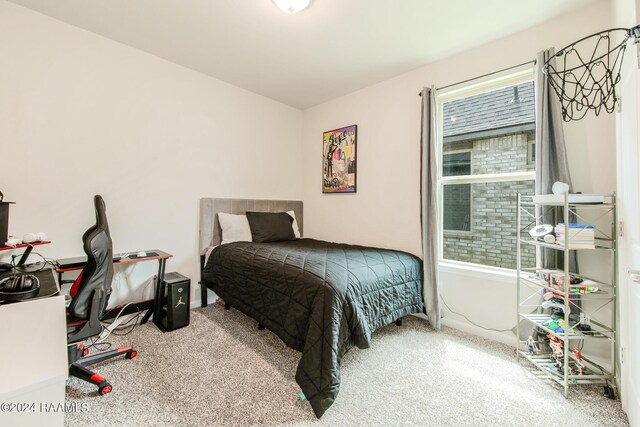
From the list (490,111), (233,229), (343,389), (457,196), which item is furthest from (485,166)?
(233,229)

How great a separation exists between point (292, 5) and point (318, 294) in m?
1.97

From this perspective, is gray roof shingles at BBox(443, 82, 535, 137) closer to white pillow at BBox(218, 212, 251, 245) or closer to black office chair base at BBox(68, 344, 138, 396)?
white pillow at BBox(218, 212, 251, 245)

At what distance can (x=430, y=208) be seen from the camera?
2.57 meters

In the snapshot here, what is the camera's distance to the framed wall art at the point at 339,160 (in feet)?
11.2

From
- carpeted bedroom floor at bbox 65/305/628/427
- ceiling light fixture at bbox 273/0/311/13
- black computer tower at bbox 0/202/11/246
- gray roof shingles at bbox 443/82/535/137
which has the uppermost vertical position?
ceiling light fixture at bbox 273/0/311/13

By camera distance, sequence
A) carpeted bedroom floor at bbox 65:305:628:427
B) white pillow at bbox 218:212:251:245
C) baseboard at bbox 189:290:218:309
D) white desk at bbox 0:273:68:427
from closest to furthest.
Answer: white desk at bbox 0:273:68:427, carpeted bedroom floor at bbox 65:305:628:427, baseboard at bbox 189:290:218:309, white pillow at bbox 218:212:251:245

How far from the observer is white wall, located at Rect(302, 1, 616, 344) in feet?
6.39

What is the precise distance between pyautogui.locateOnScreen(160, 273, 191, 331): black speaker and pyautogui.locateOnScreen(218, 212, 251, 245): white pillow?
0.71 m

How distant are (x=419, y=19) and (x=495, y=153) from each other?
4.28ft

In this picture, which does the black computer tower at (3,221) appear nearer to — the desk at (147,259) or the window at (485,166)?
the desk at (147,259)

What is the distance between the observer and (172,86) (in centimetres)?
282

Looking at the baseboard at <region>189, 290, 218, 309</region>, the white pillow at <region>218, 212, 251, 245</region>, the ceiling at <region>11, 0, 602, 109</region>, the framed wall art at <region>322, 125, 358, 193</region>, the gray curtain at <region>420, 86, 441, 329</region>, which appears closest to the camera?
the ceiling at <region>11, 0, 602, 109</region>

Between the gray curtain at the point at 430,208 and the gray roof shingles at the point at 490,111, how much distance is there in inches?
12.9

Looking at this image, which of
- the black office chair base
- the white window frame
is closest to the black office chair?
the black office chair base
